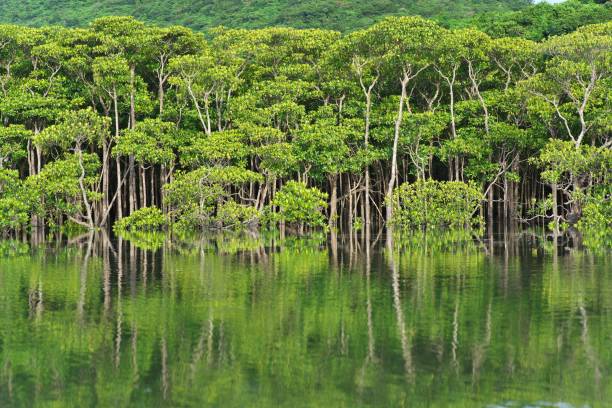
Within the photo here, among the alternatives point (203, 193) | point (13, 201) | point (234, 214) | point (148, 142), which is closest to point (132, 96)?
point (148, 142)

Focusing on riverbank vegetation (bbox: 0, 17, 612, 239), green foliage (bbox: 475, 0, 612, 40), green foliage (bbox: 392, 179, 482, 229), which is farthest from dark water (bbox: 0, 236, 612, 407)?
green foliage (bbox: 475, 0, 612, 40)

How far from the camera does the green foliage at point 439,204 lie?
172 ft

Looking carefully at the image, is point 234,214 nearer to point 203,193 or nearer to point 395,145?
point 203,193

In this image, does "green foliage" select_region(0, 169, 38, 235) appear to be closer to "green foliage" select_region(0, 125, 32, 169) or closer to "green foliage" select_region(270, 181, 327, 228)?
"green foliage" select_region(0, 125, 32, 169)

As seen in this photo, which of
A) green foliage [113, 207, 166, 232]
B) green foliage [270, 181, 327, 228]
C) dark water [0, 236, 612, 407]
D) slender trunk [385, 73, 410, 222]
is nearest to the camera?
dark water [0, 236, 612, 407]

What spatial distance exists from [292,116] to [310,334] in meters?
46.1

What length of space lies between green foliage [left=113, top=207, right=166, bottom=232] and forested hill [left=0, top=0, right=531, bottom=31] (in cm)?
4490

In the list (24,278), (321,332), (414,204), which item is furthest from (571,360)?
(414,204)

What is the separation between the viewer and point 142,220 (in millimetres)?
58219

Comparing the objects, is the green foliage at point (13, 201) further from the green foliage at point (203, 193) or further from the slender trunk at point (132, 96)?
the slender trunk at point (132, 96)

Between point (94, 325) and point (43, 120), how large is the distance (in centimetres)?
5027

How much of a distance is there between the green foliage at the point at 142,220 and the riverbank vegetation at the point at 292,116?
0.54ft

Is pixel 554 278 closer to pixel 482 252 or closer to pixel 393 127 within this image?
pixel 482 252

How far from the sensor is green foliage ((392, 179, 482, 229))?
5253 centimetres
